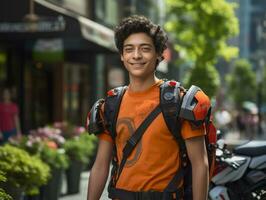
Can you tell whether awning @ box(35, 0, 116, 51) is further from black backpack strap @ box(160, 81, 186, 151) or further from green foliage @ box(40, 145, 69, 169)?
black backpack strap @ box(160, 81, 186, 151)

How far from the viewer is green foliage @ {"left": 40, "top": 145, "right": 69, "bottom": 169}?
9.94 metres

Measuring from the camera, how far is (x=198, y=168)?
3725mm

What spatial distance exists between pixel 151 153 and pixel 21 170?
432 centimetres

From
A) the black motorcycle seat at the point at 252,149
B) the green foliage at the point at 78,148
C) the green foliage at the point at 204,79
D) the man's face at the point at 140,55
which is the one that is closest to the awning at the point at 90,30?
the green foliage at the point at 78,148

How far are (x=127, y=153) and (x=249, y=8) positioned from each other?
490ft

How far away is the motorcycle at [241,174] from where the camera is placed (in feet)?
22.2

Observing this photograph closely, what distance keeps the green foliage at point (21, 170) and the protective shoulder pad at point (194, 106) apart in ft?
13.7

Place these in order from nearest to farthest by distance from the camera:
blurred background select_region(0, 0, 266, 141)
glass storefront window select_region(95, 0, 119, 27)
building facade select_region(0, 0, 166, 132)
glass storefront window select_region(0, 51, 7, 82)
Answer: building facade select_region(0, 0, 166, 132)
blurred background select_region(0, 0, 266, 141)
glass storefront window select_region(0, 51, 7, 82)
glass storefront window select_region(95, 0, 119, 27)

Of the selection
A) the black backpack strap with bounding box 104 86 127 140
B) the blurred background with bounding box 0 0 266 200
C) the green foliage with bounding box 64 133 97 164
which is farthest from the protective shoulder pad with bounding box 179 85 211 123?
the green foliage with bounding box 64 133 97 164

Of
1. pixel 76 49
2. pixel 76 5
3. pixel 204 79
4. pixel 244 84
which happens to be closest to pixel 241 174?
pixel 76 49

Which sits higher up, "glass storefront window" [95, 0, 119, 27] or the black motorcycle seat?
"glass storefront window" [95, 0, 119, 27]

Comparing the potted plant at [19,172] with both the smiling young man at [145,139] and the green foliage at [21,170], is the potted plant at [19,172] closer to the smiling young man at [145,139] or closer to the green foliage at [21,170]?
the green foliage at [21,170]

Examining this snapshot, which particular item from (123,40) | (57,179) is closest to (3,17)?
(57,179)

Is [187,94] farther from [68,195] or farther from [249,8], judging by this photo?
[249,8]
